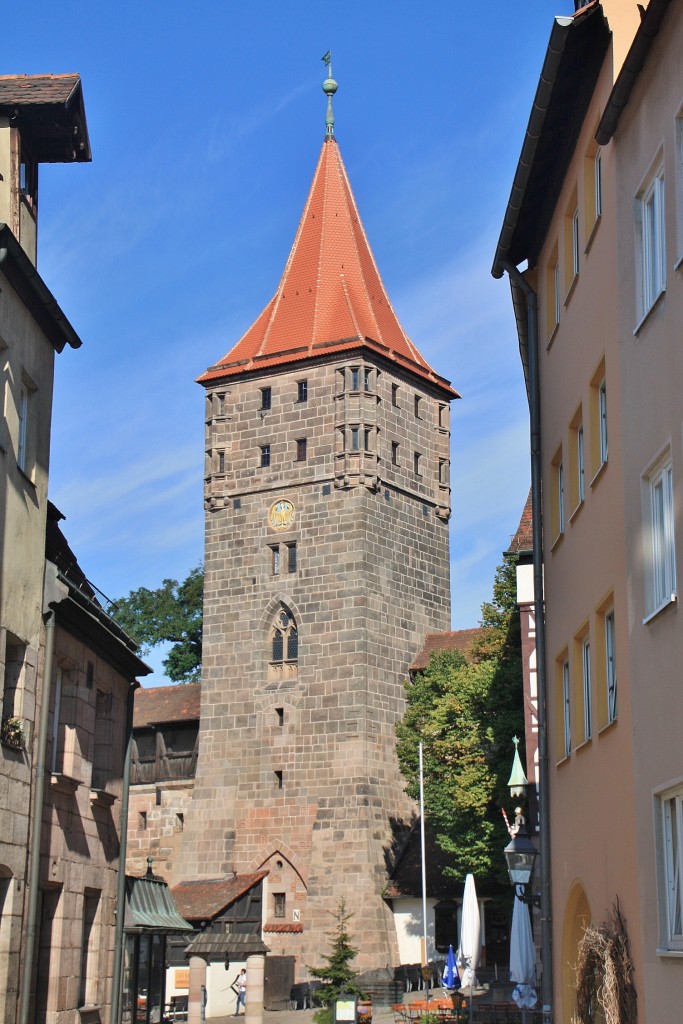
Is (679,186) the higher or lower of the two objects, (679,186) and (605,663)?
the higher

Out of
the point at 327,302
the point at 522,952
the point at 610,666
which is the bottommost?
the point at 522,952

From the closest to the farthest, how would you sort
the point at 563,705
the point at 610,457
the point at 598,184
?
the point at 610,457, the point at 598,184, the point at 563,705

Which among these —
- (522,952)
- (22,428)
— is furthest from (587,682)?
(522,952)

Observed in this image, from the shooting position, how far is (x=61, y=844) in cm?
1697

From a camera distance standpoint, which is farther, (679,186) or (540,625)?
(540,625)

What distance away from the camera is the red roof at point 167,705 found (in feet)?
171

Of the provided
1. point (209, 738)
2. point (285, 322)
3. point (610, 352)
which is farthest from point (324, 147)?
point (610, 352)

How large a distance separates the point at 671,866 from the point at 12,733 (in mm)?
6707

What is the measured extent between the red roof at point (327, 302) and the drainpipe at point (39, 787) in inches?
1334

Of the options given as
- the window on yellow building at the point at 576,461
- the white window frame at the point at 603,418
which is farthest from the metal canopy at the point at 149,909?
the white window frame at the point at 603,418

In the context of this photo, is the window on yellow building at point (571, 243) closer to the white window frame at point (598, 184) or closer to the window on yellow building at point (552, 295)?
the window on yellow building at point (552, 295)

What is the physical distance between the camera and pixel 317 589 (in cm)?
4859

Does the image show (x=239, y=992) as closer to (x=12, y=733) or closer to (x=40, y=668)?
(x=40, y=668)

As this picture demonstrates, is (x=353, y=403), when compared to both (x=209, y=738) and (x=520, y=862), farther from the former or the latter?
(x=520, y=862)
